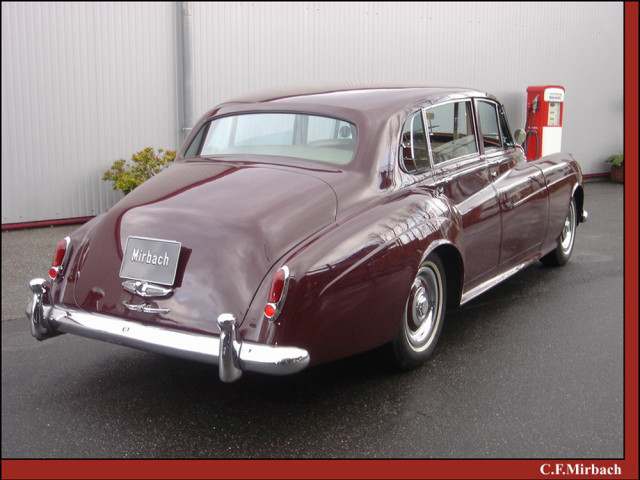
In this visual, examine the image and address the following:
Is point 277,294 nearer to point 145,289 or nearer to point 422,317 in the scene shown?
point 145,289

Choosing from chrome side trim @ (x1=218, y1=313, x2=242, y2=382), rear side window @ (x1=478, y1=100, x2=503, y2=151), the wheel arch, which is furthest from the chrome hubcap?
rear side window @ (x1=478, y1=100, x2=503, y2=151)

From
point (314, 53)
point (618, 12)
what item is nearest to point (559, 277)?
point (314, 53)

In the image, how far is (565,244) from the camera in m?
6.62

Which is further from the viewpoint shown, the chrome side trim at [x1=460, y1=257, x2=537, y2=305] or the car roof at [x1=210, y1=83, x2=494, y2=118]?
the chrome side trim at [x1=460, y1=257, x2=537, y2=305]

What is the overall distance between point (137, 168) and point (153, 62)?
1364 mm

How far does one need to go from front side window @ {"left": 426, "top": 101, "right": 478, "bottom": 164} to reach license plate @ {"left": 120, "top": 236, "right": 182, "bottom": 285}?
6.28ft

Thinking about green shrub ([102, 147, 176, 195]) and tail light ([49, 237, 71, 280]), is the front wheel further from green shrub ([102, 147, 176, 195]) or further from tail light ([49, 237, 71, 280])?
green shrub ([102, 147, 176, 195])

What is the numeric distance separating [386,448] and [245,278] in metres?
1.03

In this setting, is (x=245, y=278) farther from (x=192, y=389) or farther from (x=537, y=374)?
(x=537, y=374)

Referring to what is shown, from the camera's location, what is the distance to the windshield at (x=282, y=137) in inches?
164

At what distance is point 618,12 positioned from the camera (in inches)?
550

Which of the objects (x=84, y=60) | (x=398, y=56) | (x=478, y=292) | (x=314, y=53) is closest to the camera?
(x=478, y=292)

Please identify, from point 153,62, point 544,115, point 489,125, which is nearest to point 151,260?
point 489,125

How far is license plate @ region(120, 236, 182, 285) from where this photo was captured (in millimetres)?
3416
